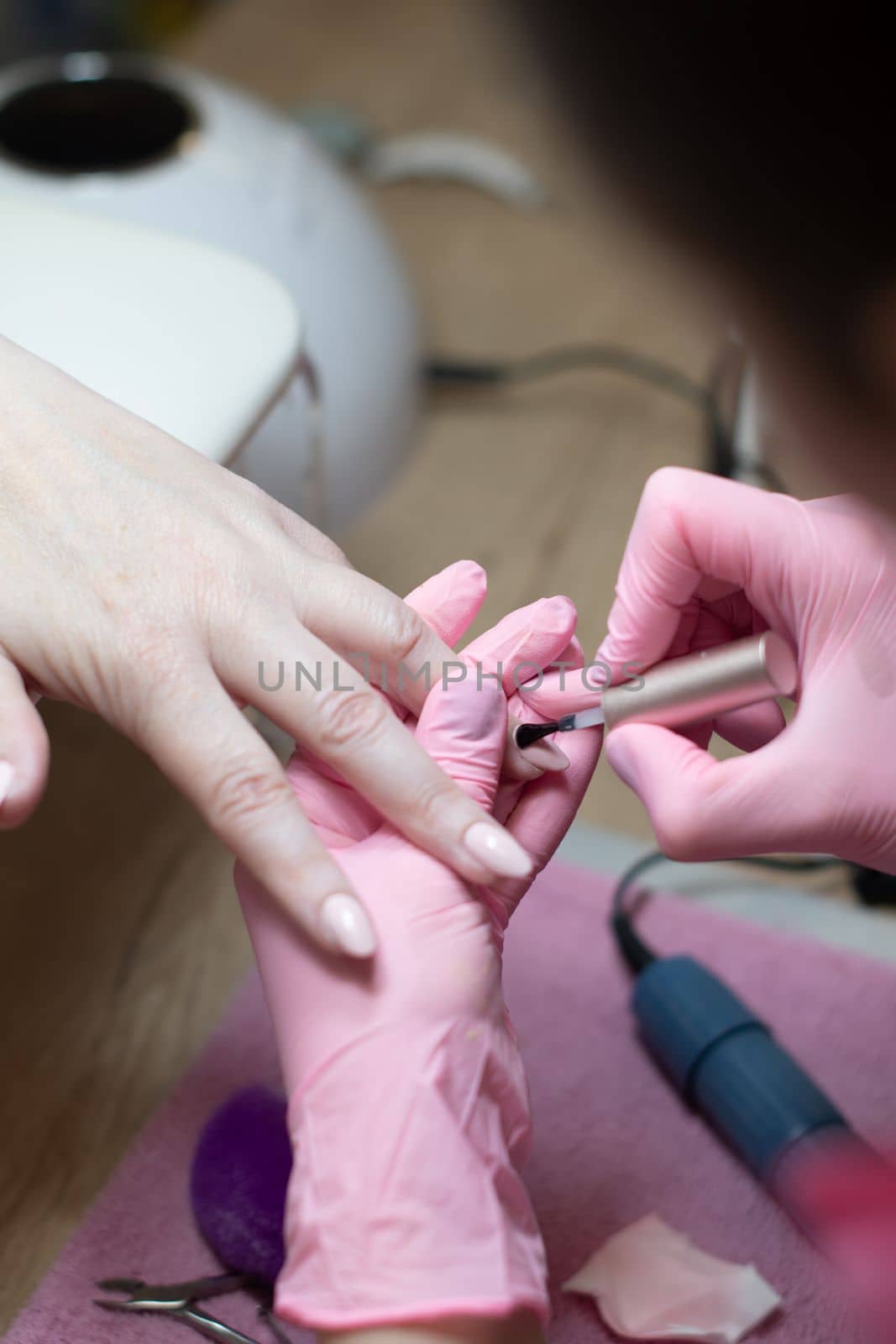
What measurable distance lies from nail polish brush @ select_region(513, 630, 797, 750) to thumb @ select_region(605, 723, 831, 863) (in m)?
0.01

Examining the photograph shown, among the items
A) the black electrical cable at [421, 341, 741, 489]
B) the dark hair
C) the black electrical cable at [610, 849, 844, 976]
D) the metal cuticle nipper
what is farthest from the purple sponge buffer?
the black electrical cable at [421, 341, 741, 489]

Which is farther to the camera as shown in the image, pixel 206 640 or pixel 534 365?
pixel 534 365

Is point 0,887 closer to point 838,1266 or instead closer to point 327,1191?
point 327,1191

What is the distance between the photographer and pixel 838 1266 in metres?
0.62

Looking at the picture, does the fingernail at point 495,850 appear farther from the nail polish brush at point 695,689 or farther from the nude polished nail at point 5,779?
the nude polished nail at point 5,779

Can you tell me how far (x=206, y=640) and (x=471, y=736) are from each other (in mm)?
128

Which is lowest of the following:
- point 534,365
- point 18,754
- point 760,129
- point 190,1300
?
point 190,1300

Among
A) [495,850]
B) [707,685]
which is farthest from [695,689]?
[495,850]

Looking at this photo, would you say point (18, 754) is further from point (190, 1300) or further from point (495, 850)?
point (190, 1300)

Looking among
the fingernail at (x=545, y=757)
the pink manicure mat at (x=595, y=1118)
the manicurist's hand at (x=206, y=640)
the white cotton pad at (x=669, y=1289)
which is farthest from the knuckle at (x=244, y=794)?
the white cotton pad at (x=669, y=1289)

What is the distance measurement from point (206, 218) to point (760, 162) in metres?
0.89

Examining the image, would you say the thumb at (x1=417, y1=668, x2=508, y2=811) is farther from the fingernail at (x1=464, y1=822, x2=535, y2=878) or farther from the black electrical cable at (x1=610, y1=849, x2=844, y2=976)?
the black electrical cable at (x1=610, y1=849, x2=844, y2=976)

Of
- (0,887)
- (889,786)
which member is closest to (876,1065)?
(889,786)

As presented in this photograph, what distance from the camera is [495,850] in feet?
1.57
